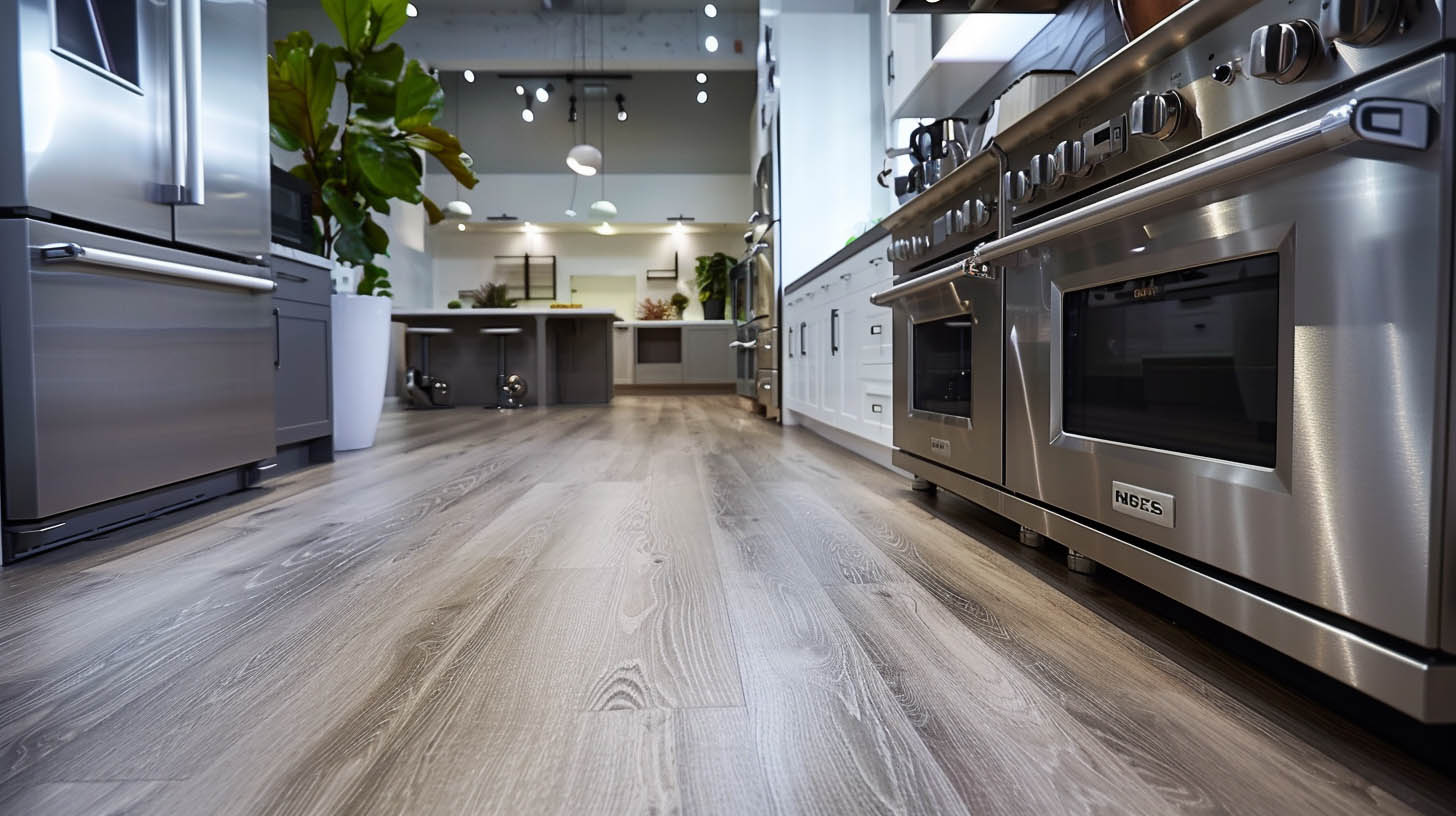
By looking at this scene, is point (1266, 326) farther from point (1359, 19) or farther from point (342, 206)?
point (342, 206)

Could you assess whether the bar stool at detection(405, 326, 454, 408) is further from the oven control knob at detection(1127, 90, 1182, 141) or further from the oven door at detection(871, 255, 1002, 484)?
the oven control knob at detection(1127, 90, 1182, 141)

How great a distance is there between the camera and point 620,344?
9.37 meters

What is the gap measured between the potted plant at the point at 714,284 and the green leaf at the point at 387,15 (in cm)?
650

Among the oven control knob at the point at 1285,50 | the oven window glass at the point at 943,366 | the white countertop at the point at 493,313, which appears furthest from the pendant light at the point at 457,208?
the oven control knob at the point at 1285,50

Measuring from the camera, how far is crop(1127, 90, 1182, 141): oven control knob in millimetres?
958

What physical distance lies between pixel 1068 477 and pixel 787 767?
784 millimetres

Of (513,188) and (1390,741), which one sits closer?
(1390,741)

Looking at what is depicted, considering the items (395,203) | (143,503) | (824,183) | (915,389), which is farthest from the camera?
(395,203)

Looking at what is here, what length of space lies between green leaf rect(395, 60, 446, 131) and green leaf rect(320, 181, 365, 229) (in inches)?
14.1

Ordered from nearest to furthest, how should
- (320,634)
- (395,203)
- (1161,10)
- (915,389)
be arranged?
(320,634), (1161,10), (915,389), (395,203)

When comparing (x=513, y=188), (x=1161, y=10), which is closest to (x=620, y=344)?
(x=513, y=188)

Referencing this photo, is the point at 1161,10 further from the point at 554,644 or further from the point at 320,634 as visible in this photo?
the point at 320,634

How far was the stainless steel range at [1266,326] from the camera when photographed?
654 mm

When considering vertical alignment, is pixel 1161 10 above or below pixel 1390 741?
above
